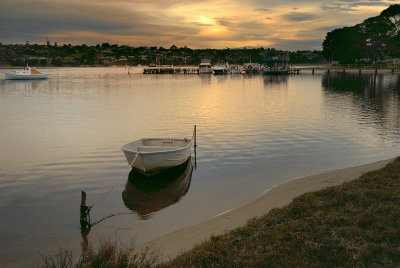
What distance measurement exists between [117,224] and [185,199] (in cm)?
347

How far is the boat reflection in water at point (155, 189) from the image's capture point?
14.2 meters

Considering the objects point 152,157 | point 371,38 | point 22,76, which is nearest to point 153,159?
point 152,157

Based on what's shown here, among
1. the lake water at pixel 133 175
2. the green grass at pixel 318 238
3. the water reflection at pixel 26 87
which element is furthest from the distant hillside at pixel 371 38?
the green grass at pixel 318 238

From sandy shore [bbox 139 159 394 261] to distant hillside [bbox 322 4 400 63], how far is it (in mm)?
147469

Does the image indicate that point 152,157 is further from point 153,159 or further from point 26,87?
point 26,87

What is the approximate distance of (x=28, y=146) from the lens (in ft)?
79.5

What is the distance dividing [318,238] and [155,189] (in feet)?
31.3

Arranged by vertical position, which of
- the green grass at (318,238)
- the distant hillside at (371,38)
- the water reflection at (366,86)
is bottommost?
the green grass at (318,238)

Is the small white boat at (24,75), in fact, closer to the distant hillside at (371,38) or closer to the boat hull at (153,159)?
the boat hull at (153,159)

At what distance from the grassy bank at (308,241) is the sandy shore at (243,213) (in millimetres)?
1053

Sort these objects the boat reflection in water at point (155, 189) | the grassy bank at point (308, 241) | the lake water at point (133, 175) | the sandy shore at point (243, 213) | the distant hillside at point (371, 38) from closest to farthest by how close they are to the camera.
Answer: the grassy bank at point (308, 241) < the sandy shore at point (243, 213) < the lake water at point (133, 175) < the boat reflection in water at point (155, 189) < the distant hillside at point (371, 38)

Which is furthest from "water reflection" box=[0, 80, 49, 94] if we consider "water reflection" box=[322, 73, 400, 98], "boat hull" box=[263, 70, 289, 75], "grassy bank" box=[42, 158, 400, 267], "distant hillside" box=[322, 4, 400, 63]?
"distant hillside" box=[322, 4, 400, 63]

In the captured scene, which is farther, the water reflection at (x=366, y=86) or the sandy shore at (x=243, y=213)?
the water reflection at (x=366, y=86)

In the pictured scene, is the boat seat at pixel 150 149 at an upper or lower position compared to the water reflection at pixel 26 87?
lower
